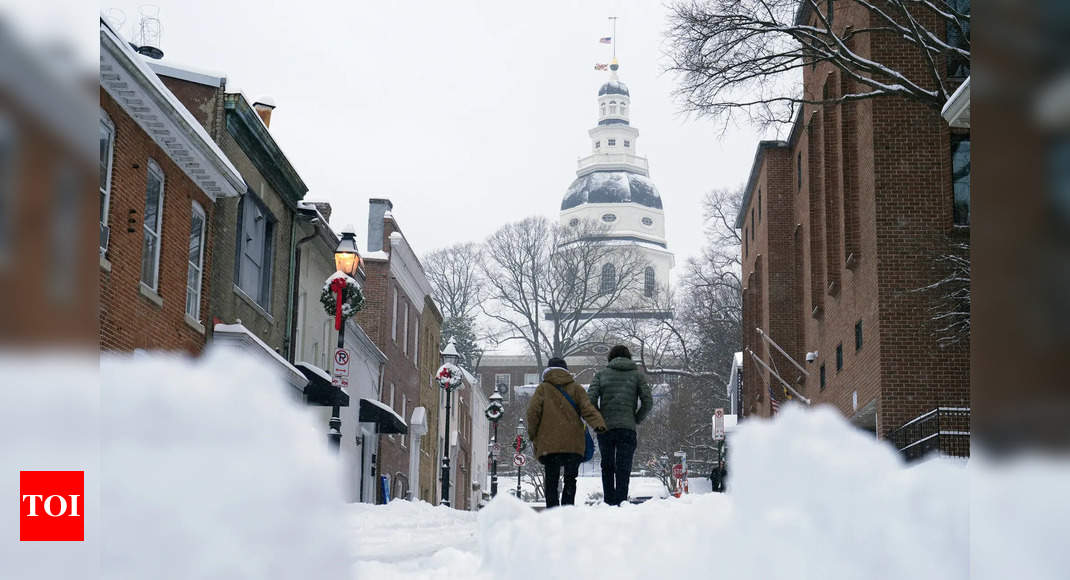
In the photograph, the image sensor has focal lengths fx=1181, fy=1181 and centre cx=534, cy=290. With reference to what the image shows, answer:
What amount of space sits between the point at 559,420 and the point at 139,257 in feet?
25.3

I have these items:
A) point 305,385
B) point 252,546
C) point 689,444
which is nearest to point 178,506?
point 252,546

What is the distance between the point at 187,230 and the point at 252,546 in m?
16.0

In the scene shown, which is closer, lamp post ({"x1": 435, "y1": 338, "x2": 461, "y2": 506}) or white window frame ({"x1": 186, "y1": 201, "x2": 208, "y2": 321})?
white window frame ({"x1": 186, "y1": 201, "x2": 208, "y2": 321})

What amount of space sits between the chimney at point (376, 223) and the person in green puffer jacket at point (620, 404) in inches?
1138

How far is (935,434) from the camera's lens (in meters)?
20.4

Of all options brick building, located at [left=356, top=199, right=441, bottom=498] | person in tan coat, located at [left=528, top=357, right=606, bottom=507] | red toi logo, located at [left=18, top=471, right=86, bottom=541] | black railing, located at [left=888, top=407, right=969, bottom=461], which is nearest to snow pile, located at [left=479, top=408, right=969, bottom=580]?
red toi logo, located at [left=18, top=471, right=86, bottom=541]

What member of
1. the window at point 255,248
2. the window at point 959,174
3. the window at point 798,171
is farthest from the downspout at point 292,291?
the window at point 798,171

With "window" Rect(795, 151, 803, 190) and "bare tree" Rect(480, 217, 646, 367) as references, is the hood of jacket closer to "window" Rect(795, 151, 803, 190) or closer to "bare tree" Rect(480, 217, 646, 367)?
"window" Rect(795, 151, 803, 190)

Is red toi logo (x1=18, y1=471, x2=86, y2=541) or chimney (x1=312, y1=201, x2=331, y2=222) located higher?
chimney (x1=312, y1=201, x2=331, y2=222)

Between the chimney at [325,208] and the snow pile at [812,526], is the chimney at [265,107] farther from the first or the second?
the snow pile at [812,526]

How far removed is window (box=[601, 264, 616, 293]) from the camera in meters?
76.6

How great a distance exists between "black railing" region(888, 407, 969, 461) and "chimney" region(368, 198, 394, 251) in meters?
21.7

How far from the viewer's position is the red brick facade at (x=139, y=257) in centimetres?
1547

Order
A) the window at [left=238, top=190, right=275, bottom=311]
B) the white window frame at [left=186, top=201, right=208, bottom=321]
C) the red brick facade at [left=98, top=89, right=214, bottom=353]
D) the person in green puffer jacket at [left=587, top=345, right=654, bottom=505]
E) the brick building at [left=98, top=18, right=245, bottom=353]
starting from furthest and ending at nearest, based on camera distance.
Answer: the window at [left=238, top=190, right=275, bottom=311], the white window frame at [left=186, top=201, right=208, bottom=321], the red brick facade at [left=98, top=89, right=214, bottom=353], the brick building at [left=98, top=18, right=245, bottom=353], the person in green puffer jacket at [left=587, top=345, right=654, bottom=505]
